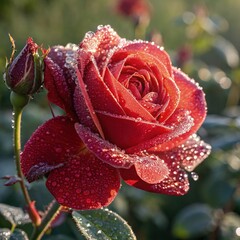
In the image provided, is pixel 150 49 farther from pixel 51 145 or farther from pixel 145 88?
pixel 51 145

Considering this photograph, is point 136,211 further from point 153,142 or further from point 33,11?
point 33,11

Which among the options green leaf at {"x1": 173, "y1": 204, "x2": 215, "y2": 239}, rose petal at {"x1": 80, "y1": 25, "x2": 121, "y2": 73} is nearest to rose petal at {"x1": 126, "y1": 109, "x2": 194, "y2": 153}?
rose petal at {"x1": 80, "y1": 25, "x2": 121, "y2": 73}

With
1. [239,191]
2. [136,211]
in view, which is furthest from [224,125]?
[136,211]

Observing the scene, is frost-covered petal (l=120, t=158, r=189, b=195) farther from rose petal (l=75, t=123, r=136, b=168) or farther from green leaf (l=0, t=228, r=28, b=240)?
green leaf (l=0, t=228, r=28, b=240)

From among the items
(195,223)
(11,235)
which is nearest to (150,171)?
(11,235)

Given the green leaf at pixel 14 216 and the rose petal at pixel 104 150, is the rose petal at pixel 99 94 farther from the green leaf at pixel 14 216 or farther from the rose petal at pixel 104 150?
the green leaf at pixel 14 216
